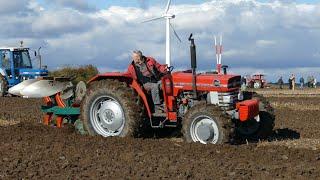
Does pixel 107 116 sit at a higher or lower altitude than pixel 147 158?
higher

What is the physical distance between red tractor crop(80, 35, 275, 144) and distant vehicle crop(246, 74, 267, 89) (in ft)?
141

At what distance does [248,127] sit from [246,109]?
50.4 inches

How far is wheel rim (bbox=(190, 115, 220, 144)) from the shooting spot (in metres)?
9.80

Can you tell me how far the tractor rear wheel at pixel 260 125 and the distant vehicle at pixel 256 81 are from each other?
4255cm

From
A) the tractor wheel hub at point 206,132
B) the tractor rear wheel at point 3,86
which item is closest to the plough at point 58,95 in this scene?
the tractor wheel hub at point 206,132

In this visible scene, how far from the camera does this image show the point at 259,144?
32.8 feet

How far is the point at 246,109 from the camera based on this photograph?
9945mm

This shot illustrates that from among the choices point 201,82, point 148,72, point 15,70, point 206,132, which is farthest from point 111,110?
point 15,70

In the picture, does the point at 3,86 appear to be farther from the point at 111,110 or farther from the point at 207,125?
the point at 207,125

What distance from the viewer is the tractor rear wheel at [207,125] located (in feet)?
31.6

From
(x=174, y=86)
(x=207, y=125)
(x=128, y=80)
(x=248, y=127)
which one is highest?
(x=128, y=80)

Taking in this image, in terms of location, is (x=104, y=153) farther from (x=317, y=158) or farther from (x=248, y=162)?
(x=317, y=158)

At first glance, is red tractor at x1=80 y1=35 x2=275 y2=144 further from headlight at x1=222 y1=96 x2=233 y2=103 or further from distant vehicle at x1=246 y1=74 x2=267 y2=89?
distant vehicle at x1=246 y1=74 x2=267 y2=89

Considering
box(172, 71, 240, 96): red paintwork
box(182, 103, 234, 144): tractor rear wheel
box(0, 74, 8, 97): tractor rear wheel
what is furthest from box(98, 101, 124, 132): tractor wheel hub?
box(0, 74, 8, 97): tractor rear wheel
